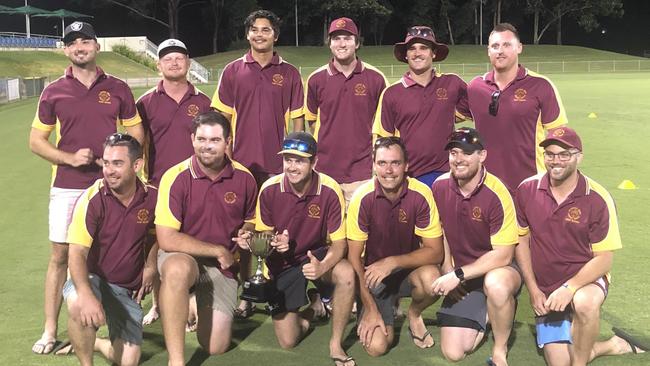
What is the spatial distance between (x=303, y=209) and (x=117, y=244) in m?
1.36

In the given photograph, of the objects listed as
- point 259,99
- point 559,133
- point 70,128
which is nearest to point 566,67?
point 259,99

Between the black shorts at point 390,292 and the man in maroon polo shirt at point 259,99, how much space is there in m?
1.59

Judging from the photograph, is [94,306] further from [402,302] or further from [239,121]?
[402,302]

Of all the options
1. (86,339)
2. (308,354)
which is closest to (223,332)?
(308,354)

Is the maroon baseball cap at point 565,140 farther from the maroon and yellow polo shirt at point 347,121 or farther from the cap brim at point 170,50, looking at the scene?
the cap brim at point 170,50

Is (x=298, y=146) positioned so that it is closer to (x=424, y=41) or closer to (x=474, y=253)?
(x=474, y=253)

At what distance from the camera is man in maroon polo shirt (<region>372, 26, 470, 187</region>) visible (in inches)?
235

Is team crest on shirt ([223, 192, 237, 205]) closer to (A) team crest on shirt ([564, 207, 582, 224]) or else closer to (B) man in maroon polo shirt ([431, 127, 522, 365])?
(B) man in maroon polo shirt ([431, 127, 522, 365])

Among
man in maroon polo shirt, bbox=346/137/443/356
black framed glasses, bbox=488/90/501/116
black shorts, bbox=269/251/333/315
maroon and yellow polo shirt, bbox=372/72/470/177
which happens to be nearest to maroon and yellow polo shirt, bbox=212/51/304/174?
maroon and yellow polo shirt, bbox=372/72/470/177

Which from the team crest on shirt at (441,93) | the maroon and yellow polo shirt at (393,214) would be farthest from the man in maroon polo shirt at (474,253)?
the team crest on shirt at (441,93)

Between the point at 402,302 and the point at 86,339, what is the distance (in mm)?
2929

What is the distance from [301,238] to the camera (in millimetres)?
5238

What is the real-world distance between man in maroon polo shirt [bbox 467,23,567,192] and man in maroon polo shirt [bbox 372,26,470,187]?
16.6 inches

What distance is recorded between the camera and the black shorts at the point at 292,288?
17.0 feet
